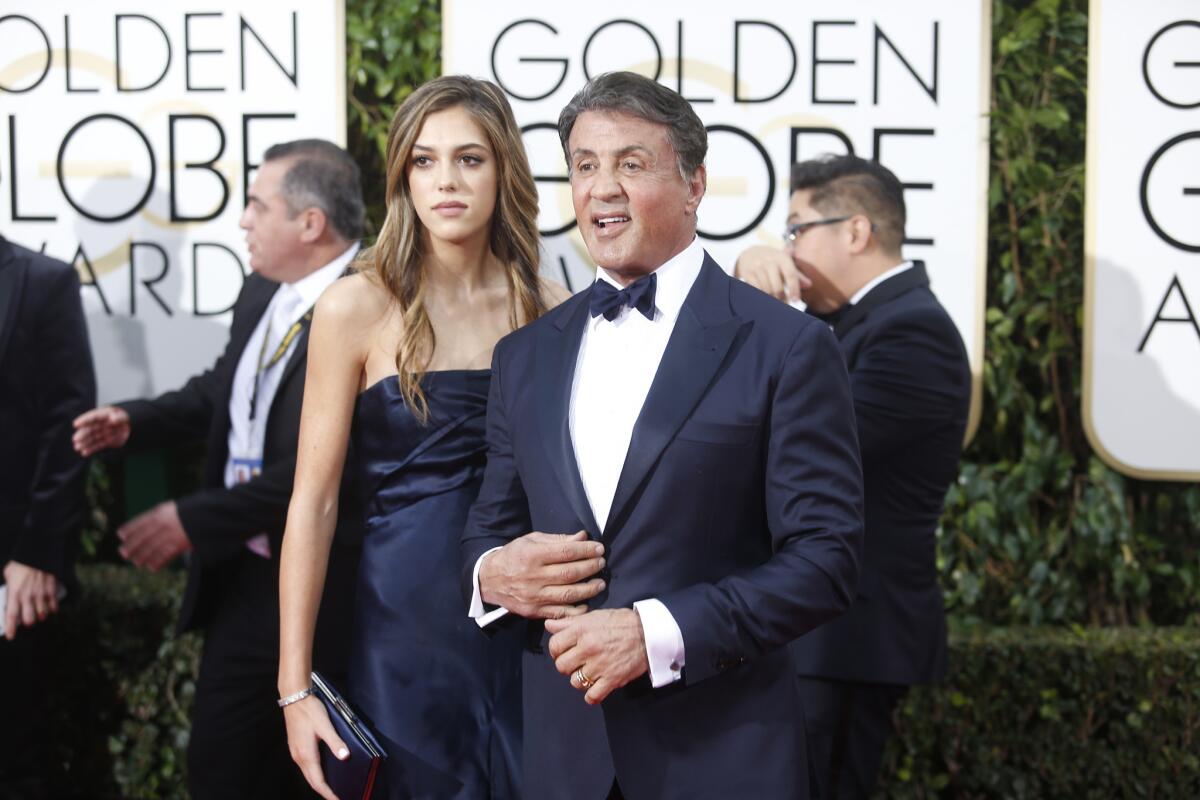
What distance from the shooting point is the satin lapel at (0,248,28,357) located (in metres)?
3.82

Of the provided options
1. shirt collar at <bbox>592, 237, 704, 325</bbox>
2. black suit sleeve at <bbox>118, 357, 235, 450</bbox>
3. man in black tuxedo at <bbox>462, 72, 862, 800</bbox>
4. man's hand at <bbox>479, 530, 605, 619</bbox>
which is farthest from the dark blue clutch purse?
black suit sleeve at <bbox>118, 357, 235, 450</bbox>

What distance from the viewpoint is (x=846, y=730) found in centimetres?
323

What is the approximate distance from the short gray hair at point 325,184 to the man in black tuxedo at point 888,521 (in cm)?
129

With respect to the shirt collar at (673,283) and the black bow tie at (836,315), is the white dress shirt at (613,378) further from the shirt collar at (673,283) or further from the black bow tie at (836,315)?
the black bow tie at (836,315)

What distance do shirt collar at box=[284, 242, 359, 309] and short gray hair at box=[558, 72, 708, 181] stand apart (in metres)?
1.85

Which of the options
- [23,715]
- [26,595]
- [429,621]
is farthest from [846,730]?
[23,715]

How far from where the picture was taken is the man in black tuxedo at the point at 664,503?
1855 millimetres

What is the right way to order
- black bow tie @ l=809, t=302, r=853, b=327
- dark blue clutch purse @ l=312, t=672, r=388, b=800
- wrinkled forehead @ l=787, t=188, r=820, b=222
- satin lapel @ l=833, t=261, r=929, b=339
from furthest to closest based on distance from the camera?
wrinkled forehead @ l=787, t=188, r=820, b=222 < black bow tie @ l=809, t=302, r=853, b=327 < satin lapel @ l=833, t=261, r=929, b=339 < dark blue clutch purse @ l=312, t=672, r=388, b=800

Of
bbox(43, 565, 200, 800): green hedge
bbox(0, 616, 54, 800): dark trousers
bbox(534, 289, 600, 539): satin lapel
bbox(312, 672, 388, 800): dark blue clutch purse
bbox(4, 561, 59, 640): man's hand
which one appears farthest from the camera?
bbox(43, 565, 200, 800): green hedge

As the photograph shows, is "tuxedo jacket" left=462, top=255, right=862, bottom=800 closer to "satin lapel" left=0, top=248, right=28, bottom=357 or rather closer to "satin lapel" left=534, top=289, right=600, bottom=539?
"satin lapel" left=534, top=289, right=600, bottom=539

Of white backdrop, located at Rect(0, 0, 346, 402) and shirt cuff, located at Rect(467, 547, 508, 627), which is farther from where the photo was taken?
white backdrop, located at Rect(0, 0, 346, 402)

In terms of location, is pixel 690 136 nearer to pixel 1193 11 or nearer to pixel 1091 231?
pixel 1091 231

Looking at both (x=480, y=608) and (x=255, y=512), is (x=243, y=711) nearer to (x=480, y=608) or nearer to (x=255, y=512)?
(x=255, y=512)

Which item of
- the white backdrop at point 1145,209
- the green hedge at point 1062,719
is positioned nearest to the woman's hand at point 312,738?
the green hedge at point 1062,719
